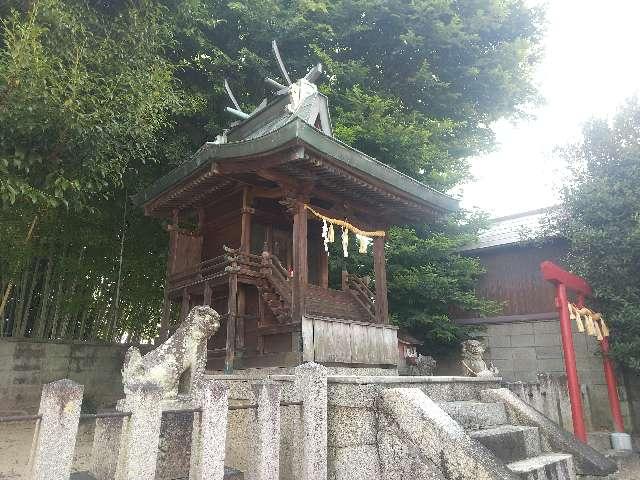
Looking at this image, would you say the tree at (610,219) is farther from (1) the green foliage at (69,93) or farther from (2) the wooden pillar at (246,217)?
(1) the green foliage at (69,93)

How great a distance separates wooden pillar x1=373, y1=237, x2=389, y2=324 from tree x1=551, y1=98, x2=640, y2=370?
4.86m

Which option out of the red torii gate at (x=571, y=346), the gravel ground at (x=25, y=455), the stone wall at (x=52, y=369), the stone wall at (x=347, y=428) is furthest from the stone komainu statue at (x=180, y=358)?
the stone wall at (x=52, y=369)

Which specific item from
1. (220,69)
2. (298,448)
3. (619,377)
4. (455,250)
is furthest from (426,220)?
(220,69)

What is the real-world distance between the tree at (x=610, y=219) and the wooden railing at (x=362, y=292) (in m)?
5.08

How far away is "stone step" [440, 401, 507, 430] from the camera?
16.8ft

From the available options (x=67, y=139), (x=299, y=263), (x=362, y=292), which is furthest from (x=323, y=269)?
(x=67, y=139)

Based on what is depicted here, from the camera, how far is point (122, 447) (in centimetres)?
323

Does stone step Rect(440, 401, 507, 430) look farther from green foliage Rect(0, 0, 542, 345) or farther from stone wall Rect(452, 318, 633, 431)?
green foliage Rect(0, 0, 542, 345)

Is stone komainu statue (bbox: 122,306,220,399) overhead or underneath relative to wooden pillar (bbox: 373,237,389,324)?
underneath

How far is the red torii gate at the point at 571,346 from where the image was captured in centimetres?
757

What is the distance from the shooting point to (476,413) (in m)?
5.49

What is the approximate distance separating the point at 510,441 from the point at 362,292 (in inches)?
221

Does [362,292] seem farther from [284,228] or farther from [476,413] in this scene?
[476,413]

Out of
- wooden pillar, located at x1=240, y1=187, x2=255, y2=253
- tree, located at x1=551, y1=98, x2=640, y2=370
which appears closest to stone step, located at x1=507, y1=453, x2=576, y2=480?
tree, located at x1=551, y1=98, x2=640, y2=370
